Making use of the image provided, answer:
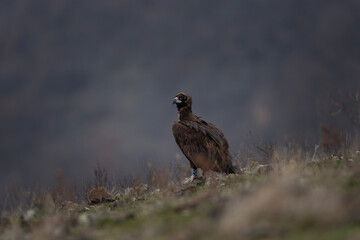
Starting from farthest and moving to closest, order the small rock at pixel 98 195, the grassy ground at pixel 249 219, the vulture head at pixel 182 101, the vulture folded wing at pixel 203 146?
the vulture head at pixel 182 101 < the small rock at pixel 98 195 < the vulture folded wing at pixel 203 146 < the grassy ground at pixel 249 219

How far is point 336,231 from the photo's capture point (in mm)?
4621

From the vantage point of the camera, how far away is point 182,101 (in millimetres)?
14688

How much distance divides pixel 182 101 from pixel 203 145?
1759 mm

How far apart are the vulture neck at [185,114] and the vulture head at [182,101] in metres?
0.09

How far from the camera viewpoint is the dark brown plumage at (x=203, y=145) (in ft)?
44.3

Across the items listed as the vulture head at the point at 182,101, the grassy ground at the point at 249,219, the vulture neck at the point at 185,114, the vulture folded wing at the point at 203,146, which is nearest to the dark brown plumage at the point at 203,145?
the vulture folded wing at the point at 203,146

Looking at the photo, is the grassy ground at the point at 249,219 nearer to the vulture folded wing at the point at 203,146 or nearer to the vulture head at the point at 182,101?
the vulture folded wing at the point at 203,146

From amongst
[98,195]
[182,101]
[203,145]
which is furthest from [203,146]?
[98,195]

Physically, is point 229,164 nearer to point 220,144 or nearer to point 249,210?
point 220,144

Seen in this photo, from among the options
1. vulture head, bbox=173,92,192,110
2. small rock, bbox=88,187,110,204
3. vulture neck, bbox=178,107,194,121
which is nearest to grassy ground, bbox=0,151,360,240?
small rock, bbox=88,187,110,204

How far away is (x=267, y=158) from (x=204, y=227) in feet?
33.7

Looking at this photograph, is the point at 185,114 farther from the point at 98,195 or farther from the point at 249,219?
the point at 249,219

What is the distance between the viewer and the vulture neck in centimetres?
1451

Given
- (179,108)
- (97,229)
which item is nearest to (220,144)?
(179,108)
